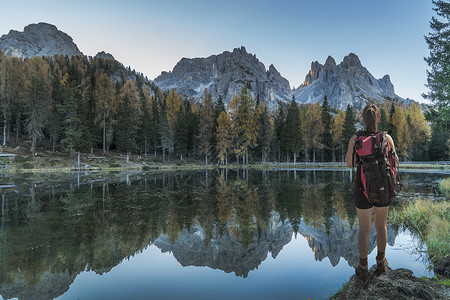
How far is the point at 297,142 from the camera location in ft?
196

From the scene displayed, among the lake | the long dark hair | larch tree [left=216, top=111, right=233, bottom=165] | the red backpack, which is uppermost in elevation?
larch tree [left=216, top=111, right=233, bottom=165]

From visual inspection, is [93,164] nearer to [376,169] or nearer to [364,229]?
[364,229]

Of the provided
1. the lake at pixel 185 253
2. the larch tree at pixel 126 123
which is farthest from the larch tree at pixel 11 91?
the lake at pixel 185 253

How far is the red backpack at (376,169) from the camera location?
3.69m

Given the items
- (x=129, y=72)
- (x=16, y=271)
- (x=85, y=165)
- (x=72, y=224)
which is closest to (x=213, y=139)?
(x=85, y=165)

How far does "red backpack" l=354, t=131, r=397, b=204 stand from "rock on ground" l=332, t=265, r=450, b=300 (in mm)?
1185

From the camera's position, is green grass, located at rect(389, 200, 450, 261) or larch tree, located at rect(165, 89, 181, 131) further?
larch tree, located at rect(165, 89, 181, 131)

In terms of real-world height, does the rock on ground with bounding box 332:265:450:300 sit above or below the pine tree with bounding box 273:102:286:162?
below

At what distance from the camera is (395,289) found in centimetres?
342

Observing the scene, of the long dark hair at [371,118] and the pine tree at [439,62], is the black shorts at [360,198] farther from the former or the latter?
the pine tree at [439,62]

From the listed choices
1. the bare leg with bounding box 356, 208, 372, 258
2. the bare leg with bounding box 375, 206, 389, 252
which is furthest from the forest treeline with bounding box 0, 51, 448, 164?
the bare leg with bounding box 375, 206, 389, 252

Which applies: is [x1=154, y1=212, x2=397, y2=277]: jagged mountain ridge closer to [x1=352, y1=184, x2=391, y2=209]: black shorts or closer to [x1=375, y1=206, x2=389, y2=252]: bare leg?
[x1=375, y1=206, x2=389, y2=252]: bare leg

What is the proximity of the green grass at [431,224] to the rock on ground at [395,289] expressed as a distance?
2.78 meters

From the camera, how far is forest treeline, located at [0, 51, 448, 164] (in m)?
45.5
